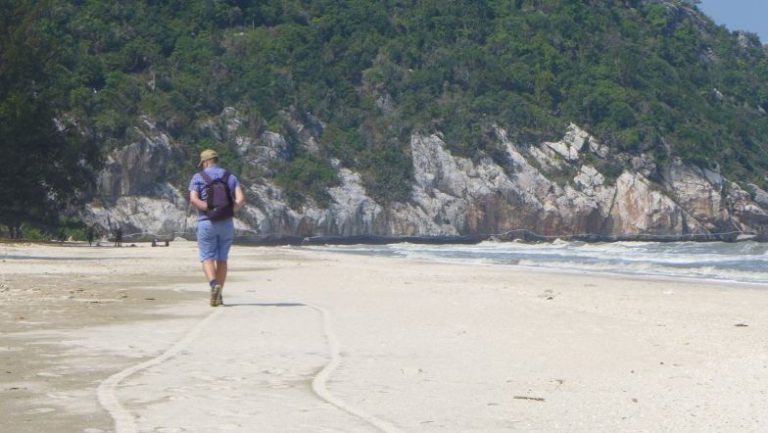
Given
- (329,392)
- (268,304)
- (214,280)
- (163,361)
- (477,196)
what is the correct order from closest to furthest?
(329,392)
(163,361)
(214,280)
(268,304)
(477,196)

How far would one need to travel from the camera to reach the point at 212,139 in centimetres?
6425

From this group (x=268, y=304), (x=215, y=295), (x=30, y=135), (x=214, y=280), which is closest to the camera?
(x=215, y=295)

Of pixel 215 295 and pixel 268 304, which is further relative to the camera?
pixel 268 304

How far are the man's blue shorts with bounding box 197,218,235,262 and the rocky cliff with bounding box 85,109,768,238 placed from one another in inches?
1730

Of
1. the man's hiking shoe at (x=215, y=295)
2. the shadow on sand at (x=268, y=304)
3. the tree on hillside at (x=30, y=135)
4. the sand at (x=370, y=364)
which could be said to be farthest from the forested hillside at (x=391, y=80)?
the sand at (x=370, y=364)

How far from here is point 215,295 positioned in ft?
37.7

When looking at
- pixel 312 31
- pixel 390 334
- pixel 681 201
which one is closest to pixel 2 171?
pixel 390 334

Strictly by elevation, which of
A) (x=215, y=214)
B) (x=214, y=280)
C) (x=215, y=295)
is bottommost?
(x=215, y=295)

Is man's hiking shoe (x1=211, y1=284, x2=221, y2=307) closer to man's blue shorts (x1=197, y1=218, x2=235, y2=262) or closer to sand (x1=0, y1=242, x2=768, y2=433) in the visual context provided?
sand (x1=0, y1=242, x2=768, y2=433)

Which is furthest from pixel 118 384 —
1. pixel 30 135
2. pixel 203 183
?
pixel 30 135

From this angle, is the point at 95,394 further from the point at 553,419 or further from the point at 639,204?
the point at 639,204

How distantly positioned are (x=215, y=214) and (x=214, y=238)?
25 cm

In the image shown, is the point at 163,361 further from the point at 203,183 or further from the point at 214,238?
the point at 203,183

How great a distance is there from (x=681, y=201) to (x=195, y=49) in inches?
1256
